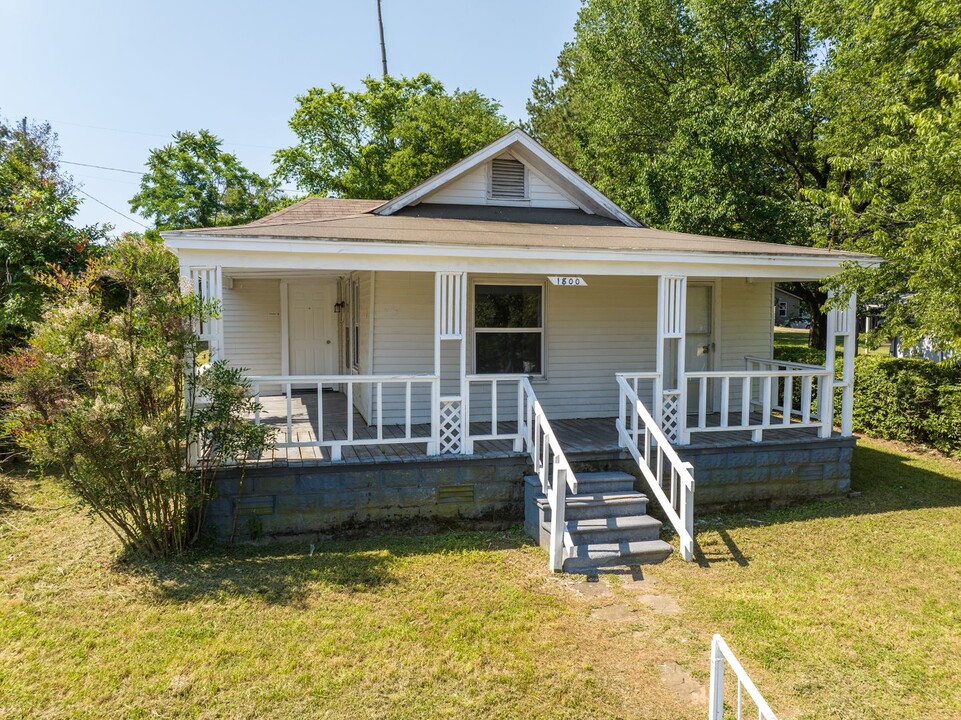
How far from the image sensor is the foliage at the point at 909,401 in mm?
10266

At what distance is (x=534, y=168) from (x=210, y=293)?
6.31 m

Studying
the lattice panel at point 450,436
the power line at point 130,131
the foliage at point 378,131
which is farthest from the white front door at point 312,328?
the power line at point 130,131

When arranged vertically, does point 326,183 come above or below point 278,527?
above

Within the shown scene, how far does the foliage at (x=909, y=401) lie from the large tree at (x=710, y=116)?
5137mm

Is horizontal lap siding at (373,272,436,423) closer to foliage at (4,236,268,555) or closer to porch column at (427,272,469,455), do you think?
porch column at (427,272,469,455)

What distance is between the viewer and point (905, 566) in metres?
A: 6.10

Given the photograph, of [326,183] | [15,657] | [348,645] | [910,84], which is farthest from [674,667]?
[326,183]

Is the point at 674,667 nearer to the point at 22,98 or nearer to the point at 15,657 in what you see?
the point at 15,657

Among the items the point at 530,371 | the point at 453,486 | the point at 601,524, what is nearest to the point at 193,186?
the point at 530,371

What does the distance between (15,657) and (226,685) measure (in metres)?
1.59

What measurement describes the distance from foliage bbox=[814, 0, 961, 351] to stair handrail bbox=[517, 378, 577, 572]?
4.65 meters

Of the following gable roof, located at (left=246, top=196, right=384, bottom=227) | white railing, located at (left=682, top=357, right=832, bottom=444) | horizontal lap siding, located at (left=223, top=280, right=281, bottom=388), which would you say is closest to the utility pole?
gable roof, located at (left=246, top=196, right=384, bottom=227)

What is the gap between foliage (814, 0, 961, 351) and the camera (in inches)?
304

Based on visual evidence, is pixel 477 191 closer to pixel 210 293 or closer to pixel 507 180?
pixel 507 180
